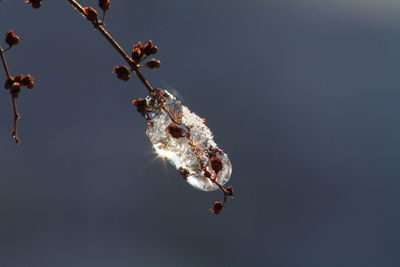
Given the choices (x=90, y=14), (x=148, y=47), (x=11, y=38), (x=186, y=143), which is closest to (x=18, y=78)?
(x=11, y=38)

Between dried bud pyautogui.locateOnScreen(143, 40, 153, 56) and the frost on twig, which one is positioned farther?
the frost on twig

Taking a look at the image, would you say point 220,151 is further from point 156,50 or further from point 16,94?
point 16,94

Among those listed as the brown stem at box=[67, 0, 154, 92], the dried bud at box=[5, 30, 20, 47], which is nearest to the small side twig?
the dried bud at box=[5, 30, 20, 47]

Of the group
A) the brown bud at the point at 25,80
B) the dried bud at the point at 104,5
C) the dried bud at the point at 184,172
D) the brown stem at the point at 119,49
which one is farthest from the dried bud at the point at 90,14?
the dried bud at the point at 184,172

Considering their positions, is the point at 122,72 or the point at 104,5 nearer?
the point at 122,72

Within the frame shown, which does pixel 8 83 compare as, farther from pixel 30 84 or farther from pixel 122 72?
pixel 122 72

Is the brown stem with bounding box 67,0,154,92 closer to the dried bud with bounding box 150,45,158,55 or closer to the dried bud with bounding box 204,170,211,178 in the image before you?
the dried bud with bounding box 150,45,158,55
